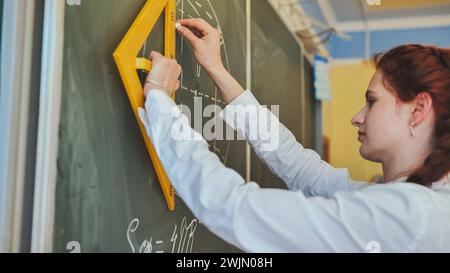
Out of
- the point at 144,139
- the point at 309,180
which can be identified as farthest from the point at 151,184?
Result: the point at 309,180

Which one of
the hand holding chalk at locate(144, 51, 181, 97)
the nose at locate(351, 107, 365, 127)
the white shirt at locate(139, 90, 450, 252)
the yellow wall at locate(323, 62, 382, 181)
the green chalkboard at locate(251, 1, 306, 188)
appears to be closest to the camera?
the white shirt at locate(139, 90, 450, 252)

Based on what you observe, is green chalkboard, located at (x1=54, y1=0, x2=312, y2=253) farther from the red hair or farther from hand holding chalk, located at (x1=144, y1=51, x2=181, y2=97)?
the red hair

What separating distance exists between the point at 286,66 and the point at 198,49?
111cm

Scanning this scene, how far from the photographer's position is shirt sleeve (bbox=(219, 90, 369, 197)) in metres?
0.99

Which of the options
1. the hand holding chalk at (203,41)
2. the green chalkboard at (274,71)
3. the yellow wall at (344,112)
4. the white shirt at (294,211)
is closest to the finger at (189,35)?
the hand holding chalk at (203,41)

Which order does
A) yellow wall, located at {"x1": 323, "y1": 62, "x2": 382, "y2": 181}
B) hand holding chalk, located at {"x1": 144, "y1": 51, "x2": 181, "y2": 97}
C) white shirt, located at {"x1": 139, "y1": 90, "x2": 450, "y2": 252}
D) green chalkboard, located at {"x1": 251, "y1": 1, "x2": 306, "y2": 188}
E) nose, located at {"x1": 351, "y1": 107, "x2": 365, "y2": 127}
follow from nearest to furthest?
1. white shirt, located at {"x1": 139, "y1": 90, "x2": 450, "y2": 252}
2. hand holding chalk, located at {"x1": 144, "y1": 51, "x2": 181, "y2": 97}
3. nose, located at {"x1": 351, "y1": 107, "x2": 365, "y2": 127}
4. green chalkboard, located at {"x1": 251, "y1": 1, "x2": 306, "y2": 188}
5. yellow wall, located at {"x1": 323, "y1": 62, "x2": 382, "y2": 181}

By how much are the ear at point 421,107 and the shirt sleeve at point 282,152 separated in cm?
22

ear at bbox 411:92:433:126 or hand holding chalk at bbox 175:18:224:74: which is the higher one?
hand holding chalk at bbox 175:18:224:74

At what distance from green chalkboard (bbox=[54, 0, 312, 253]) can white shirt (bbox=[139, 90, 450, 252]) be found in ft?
0.35

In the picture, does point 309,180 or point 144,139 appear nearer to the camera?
point 144,139

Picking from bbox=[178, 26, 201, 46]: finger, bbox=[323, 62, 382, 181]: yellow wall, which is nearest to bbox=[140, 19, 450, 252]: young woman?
bbox=[178, 26, 201, 46]: finger

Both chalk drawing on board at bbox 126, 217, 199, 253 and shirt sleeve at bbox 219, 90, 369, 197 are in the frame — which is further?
shirt sleeve at bbox 219, 90, 369, 197

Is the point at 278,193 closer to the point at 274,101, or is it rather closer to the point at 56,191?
the point at 56,191

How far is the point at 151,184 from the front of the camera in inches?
33.8
